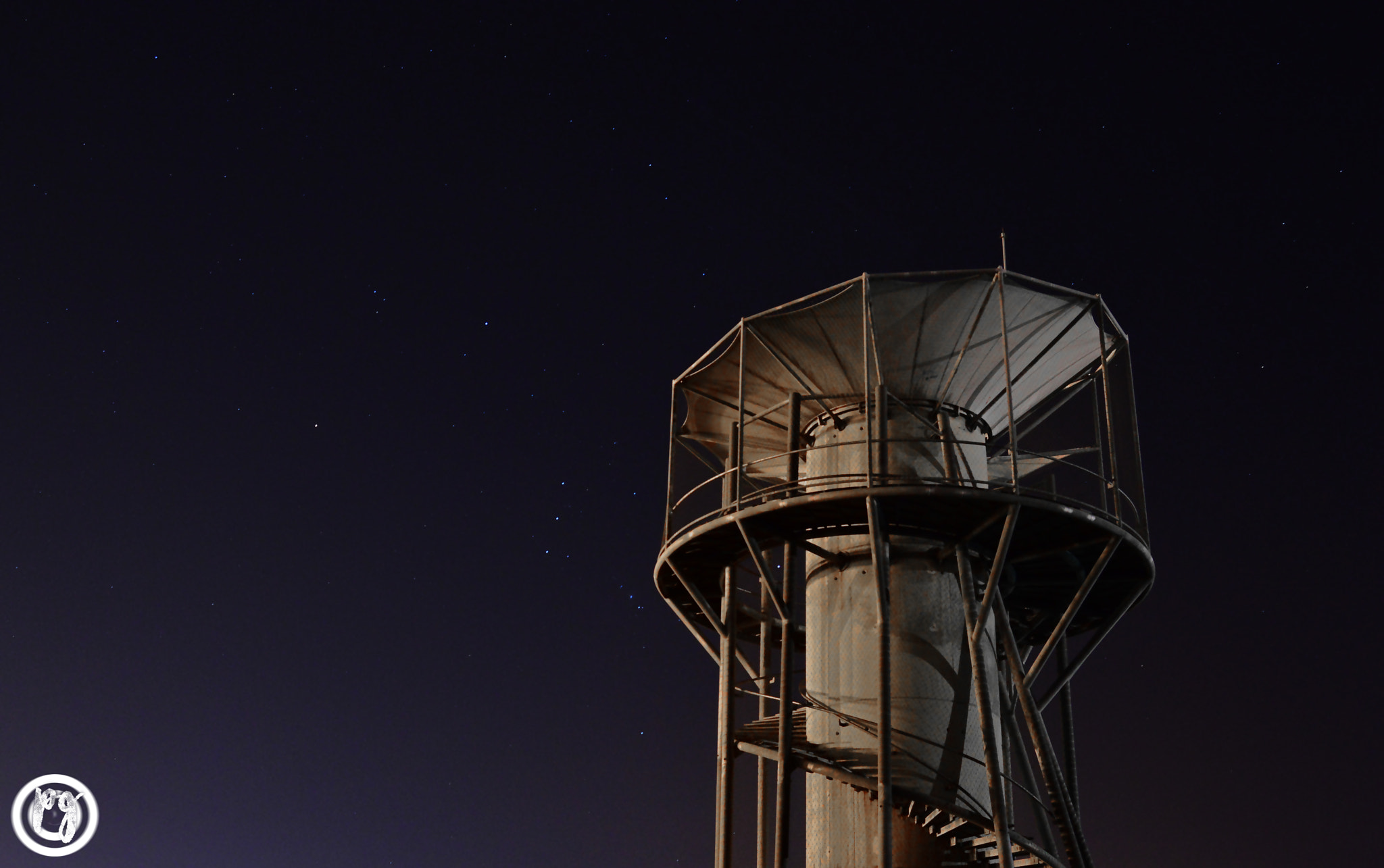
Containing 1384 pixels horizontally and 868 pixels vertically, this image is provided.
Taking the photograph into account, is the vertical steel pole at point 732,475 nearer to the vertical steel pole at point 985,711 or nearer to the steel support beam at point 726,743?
the steel support beam at point 726,743

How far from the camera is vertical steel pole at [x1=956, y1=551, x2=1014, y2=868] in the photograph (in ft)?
65.4

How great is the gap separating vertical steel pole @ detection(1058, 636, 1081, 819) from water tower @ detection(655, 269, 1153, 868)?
3.2 inches

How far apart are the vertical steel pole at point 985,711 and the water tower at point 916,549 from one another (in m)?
0.04

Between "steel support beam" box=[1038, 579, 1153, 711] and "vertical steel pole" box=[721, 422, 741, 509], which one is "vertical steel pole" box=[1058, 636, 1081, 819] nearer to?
"steel support beam" box=[1038, 579, 1153, 711]

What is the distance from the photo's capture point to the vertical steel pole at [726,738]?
73.0 ft

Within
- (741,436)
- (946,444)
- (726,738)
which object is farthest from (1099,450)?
(726,738)

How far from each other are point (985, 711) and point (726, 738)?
4.84m

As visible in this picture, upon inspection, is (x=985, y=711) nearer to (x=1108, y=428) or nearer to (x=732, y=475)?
(x=1108, y=428)

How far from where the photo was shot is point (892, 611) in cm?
2297

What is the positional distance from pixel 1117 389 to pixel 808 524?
22.5ft

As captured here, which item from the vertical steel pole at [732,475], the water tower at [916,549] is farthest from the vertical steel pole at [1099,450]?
the vertical steel pole at [732,475]

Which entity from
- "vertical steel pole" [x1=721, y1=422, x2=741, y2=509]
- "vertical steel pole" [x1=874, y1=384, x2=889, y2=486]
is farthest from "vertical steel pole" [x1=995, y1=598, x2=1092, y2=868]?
"vertical steel pole" [x1=721, y1=422, x2=741, y2=509]

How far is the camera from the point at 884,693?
20.4 m

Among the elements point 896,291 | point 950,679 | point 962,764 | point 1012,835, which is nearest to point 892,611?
point 950,679
